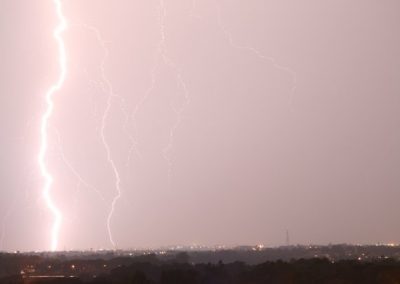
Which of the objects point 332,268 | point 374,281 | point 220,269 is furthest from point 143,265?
point 374,281

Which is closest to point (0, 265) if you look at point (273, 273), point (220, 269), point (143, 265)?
point (143, 265)

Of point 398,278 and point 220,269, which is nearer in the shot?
point 398,278

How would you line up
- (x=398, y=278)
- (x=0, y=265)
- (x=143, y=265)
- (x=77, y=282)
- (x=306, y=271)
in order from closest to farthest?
(x=398, y=278), (x=77, y=282), (x=306, y=271), (x=143, y=265), (x=0, y=265)

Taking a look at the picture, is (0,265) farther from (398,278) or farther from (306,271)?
(398,278)

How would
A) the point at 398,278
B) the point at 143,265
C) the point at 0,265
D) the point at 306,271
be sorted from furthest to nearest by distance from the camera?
the point at 0,265 < the point at 143,265 < the point at 306,271 < the point at 398,278

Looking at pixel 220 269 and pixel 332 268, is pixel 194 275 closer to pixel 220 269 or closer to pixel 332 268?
pixel 220 269

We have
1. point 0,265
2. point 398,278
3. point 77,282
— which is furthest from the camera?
point 0,265

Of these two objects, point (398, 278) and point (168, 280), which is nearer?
point (398, 278)

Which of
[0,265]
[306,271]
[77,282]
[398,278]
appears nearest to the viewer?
[398,278]
